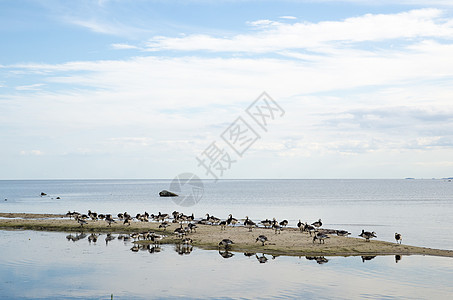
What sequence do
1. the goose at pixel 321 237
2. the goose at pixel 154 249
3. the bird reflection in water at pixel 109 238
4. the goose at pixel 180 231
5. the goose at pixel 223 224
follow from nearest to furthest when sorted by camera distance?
the goose at pixel 154 249 → the goose at pixel 321 237 → the goose at pixel 180 231 → the bird reflection in water at pixel 109 238 → the goose at pixel 223 224

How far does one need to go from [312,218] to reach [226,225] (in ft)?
67.7

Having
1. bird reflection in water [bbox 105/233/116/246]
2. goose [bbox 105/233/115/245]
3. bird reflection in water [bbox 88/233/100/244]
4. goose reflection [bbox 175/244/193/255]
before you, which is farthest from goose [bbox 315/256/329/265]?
bird reflection in water [bbox 88/233/100/244]

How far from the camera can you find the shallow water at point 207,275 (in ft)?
79.5

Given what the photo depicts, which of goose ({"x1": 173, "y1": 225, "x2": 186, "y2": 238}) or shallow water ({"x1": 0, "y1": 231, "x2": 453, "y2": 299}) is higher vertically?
goose ({"x1": 173, "y1": 225, "x2": 186, "y2": 238})

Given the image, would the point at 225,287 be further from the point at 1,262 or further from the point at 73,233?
the point at 73,233

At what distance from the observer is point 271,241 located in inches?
1574

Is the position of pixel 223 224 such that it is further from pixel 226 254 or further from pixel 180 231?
pixel 226 254

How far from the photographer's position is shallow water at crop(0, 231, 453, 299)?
24.2 meters

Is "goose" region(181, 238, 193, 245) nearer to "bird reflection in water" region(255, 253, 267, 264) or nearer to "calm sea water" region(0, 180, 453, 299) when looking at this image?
"calm sea water" region(0, 180, 453, 299)

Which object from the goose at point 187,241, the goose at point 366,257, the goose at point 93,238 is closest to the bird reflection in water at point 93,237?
the goose at point 93,238

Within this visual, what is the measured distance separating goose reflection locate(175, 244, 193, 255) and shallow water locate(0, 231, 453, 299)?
586mm

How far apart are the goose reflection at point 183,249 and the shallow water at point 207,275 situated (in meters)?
0.59

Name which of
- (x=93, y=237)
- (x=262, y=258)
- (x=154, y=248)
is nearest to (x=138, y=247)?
(x=154, y=248)

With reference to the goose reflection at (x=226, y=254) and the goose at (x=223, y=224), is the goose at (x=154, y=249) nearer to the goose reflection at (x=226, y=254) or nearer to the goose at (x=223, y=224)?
the goose reflection at (x=226, y=254)
